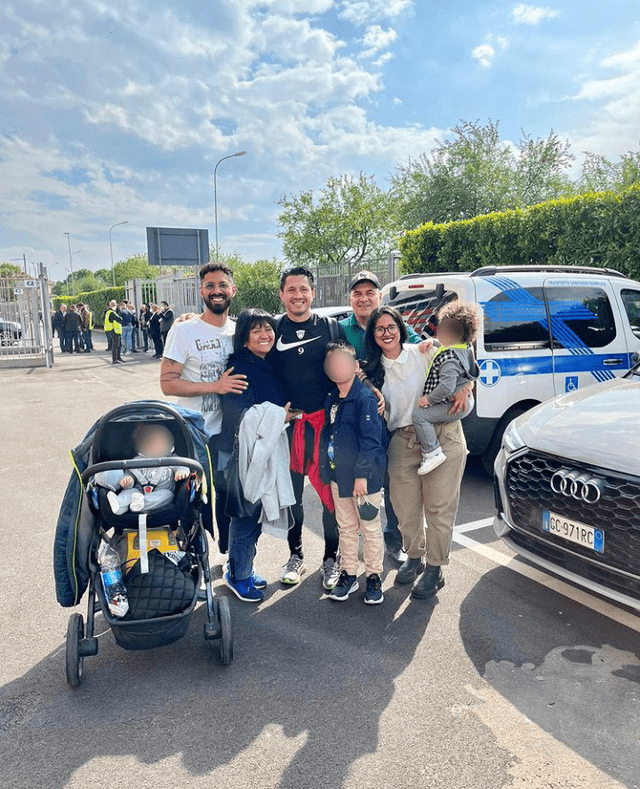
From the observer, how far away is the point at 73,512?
2.78m

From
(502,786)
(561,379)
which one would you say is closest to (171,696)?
(502,786)

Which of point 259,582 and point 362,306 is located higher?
point 362,306

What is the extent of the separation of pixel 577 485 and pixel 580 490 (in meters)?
0.03

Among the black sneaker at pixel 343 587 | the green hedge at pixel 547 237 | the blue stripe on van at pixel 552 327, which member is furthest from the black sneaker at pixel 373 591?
the green hedge at pixel 547 237

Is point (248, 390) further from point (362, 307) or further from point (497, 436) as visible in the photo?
point (497, 436)

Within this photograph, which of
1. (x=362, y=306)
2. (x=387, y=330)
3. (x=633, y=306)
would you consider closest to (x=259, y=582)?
(x=387, y=330)

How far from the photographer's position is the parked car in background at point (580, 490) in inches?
109

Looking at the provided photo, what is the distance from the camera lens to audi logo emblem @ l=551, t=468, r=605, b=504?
287cm

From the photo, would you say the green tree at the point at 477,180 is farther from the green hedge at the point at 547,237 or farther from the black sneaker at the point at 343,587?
the black sneaker at the point at 343,587

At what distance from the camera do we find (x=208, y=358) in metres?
3.47

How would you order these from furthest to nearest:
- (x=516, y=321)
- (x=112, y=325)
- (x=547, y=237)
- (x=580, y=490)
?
1. (x=112, y=325)
2. (x=547, y=237)
3. (x=516, y=321)
4. (x=580, y=490)

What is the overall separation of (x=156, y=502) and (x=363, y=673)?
4.12ft

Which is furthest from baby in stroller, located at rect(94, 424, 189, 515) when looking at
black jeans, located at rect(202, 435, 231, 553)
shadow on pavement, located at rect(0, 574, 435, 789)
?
shadow on pavement, located at rect(0, 574, 435, 789)

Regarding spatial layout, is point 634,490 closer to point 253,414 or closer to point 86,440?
point 253,414
